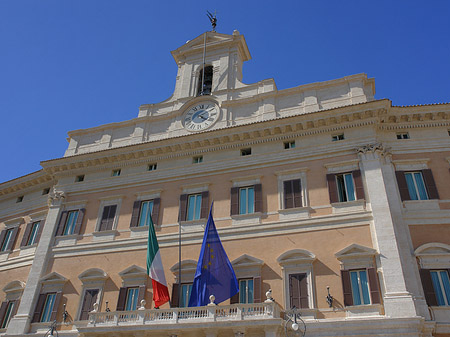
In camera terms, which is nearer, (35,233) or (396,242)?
(396,242)

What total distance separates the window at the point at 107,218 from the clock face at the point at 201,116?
574 cm

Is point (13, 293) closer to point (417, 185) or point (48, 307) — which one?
point (48, 307)

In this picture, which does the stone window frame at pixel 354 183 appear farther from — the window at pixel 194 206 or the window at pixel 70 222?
the window at pixel 70 222

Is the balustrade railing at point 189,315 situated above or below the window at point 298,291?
below

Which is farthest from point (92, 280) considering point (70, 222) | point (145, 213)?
point (70, 222)

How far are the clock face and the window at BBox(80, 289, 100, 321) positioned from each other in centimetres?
931

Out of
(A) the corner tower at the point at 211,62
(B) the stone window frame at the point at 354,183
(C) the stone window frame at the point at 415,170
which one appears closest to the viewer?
(C) the stone window frame at the point at 415,170

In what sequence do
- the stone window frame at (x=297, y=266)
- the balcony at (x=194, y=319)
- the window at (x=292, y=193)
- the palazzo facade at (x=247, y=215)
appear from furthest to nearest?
1. the window at (x=292, y=193)
2. the stone window frame at (x=297, y=266)
3. the palazzo facade at (x=247, y=215)
4. the balcony at (x=194, y=319)

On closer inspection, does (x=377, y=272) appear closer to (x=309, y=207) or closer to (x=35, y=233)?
(x=309, y=207)

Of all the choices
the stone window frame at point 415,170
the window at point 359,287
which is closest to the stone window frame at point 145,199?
the window at point 359,287

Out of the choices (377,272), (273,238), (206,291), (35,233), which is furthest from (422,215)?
(35,233)

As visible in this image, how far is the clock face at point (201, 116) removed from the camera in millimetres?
22547

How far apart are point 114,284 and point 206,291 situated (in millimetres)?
5183

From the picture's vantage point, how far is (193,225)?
19797 millimetres
